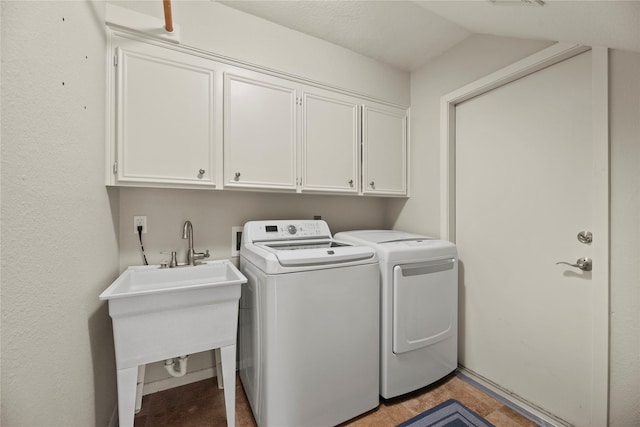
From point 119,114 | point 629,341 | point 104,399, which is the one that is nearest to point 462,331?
point 629,341

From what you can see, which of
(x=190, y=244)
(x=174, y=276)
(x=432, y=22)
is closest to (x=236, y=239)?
(x=190, y=244)

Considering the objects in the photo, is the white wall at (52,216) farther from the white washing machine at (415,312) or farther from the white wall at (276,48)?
the white washing machine at (415,312)

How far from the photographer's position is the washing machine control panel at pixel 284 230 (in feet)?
5.73

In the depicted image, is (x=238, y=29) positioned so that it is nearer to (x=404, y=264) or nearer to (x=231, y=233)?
(x=231, y=233)

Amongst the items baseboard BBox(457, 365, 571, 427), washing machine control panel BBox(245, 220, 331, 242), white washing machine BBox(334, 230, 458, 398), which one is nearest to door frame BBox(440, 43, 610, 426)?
baseboard BBox(457, 365, 571, 427)

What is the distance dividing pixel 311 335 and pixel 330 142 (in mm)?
1368

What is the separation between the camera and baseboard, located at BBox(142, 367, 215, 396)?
1.64 m

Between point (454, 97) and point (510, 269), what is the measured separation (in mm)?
1339

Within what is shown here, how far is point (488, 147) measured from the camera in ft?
5.95

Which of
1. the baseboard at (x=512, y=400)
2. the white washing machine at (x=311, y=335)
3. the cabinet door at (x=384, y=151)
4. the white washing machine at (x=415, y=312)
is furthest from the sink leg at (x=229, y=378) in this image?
the baseboard at (x=512, y=400)

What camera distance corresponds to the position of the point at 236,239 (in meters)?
1.88

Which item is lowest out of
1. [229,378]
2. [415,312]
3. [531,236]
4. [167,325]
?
[229,378]

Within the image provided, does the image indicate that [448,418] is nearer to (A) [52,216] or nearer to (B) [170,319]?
(B) [170,319]

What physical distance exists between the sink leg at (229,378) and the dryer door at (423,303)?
3.06 feet
